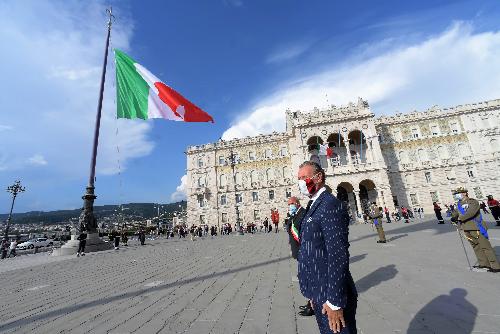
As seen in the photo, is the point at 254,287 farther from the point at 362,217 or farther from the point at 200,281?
the point at 362,217

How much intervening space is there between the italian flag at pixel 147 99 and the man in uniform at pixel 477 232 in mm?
8372

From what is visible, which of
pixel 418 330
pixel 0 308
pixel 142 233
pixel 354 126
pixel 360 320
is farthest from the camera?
pixel 354 126

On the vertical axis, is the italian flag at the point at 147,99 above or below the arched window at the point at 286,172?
below

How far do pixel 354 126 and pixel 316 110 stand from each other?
6238 mm

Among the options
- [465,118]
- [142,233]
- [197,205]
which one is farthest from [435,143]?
[142,233]

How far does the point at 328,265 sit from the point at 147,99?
11.1 meters

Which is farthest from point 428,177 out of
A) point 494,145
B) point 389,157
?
point 494,145

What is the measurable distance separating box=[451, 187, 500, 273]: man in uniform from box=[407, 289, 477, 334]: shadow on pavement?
1929 millimetres

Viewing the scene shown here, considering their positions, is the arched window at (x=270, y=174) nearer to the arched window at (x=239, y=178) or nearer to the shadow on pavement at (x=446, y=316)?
the arched window at (x=239, y=178)

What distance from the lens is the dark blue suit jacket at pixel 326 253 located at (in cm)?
190

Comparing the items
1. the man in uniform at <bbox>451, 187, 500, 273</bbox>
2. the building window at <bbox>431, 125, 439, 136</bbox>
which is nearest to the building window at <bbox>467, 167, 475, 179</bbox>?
the building window at <bbox>431, 125, 439, 136</bbox>

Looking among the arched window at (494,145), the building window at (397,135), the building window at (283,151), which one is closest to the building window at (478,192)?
the arched window at (494,145)

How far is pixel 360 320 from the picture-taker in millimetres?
3602

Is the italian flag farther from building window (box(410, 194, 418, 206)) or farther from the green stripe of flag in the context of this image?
building window (box(410, 194, 418, 206))
